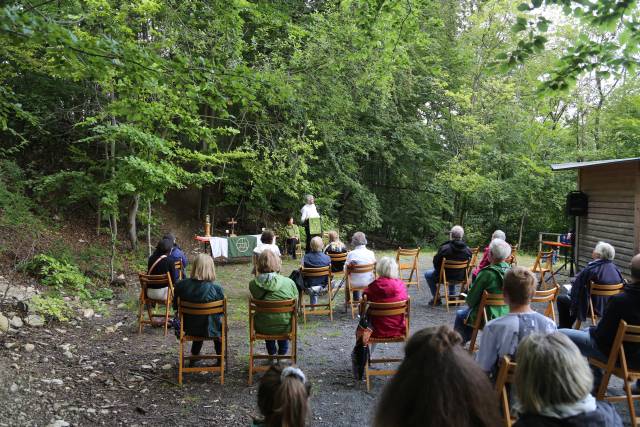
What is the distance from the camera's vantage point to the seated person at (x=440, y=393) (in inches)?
63.2

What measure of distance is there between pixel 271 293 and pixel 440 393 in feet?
12.2

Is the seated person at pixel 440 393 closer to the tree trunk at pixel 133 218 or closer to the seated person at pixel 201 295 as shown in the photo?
the seated person at pixel 201 295

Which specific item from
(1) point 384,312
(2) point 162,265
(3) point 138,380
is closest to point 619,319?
(1) point 384,312

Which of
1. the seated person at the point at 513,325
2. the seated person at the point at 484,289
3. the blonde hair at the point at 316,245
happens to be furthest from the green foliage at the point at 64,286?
the seated person at the point at 513,325

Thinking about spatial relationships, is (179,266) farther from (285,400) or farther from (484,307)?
(285,400)

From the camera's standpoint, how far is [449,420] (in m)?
1.59

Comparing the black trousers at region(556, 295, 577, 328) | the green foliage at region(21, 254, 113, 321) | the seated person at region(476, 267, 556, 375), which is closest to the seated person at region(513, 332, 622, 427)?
the seated person at region(476, 267, 556, 375)

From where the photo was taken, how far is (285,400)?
2.42m

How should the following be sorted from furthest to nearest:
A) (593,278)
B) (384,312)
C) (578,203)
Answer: (578,203), (593,278), (384,312)

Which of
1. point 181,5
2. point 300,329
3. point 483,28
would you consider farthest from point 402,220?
point 300,329

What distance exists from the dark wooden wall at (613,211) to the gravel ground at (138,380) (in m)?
5.14

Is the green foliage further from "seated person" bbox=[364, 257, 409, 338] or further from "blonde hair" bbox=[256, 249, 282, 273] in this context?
"seated person" bbox=[364, 257, 409, 338]

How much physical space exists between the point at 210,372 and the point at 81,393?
128 centimetres

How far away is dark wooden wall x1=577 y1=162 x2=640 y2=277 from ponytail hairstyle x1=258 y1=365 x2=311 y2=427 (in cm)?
941
